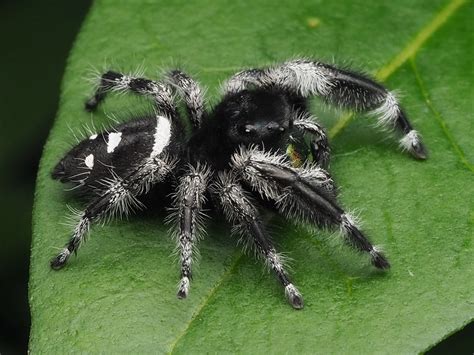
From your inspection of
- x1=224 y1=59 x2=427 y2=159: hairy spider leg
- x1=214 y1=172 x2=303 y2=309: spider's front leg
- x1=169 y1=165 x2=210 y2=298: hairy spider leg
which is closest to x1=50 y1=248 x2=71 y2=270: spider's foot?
x1=169 y1=165 x2=210 y2=298: hairy spider leg

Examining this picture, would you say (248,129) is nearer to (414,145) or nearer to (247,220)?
(247,220)

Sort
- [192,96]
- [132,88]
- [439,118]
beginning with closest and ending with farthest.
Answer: [192,96]
[439,118]
[132,88]

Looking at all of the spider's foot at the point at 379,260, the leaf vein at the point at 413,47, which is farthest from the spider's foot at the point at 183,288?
the leaf vein at the point at 413,47

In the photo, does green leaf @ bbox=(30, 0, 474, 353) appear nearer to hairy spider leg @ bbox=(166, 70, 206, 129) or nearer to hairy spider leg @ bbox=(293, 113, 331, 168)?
hairy spider leg @ bbox=(293, 113, 331, 168)

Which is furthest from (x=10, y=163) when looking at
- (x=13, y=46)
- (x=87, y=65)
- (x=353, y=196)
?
(x=353, y=196)

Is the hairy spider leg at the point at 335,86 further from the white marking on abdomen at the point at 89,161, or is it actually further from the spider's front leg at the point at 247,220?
the white marking on abdomen at the point at 89,161

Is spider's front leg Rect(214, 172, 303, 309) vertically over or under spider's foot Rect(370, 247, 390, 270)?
under

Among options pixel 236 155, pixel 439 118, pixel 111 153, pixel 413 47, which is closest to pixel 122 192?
pixel 111 153
